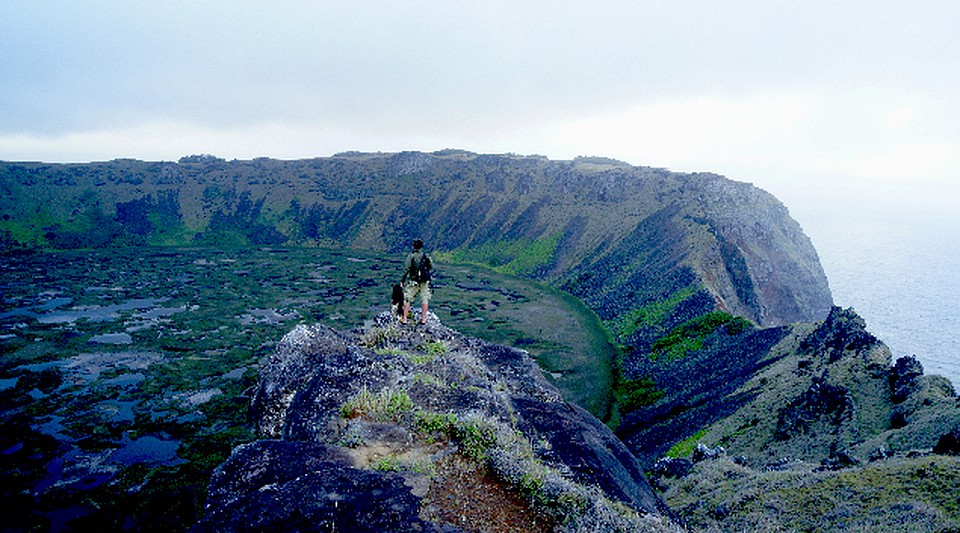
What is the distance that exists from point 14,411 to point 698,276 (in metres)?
91.1

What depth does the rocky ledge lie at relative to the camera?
9320 millimetres

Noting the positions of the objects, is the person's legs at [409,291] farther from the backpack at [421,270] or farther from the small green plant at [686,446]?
the small green plant at [686,446]

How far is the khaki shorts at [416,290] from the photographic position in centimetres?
2373

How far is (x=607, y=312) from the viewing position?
94.9 m

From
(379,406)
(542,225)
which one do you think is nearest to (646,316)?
(542,225)

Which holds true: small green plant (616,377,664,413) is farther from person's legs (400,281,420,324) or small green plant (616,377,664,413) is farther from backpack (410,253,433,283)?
backpack (410,253,433,283)

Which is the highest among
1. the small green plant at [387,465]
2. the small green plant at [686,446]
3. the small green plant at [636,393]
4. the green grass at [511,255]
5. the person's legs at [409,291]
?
the person's legs at [409,291]

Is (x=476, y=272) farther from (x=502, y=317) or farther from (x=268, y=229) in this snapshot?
(x=268, y=229)

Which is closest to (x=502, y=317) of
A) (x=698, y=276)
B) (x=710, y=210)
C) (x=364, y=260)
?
(x=698, y=276)

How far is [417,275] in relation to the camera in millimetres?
23156

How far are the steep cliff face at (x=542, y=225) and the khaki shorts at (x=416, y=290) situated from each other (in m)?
63.6

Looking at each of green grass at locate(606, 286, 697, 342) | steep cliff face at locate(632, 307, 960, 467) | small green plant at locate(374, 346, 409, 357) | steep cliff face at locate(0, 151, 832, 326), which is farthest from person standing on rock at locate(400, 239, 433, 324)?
steep cliff face at locate(0, 151, 832, 326)

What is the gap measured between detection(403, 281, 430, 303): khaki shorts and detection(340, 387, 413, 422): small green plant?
8338 millimetres

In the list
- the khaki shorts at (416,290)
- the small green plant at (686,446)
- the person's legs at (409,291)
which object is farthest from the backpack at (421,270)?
the small green plant at (686,446)
